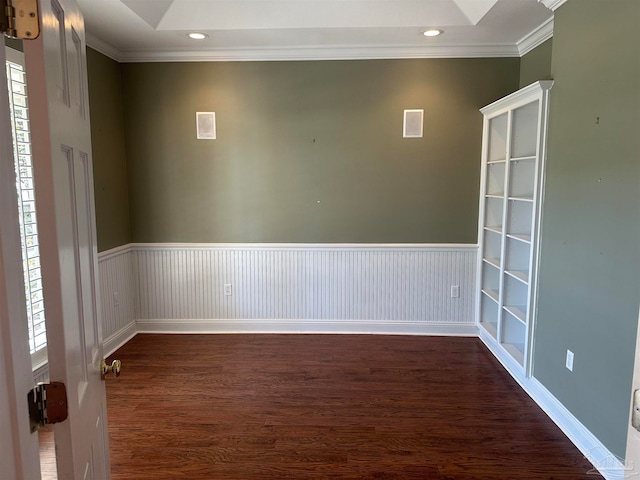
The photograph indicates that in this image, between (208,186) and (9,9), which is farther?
(208,186)

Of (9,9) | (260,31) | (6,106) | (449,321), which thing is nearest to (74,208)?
(6,106)

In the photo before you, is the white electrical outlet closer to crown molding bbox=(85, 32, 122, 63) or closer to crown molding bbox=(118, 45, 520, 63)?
crown molding bbox=(118, 45, 520, 63)

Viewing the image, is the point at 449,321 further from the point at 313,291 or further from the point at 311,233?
the point at 311,233

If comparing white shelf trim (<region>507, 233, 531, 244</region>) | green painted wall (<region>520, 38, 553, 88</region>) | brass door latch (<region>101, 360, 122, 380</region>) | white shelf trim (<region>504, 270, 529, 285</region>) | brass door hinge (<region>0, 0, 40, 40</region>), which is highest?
green painted wall (<region>520, 38, 553, 88</region>)

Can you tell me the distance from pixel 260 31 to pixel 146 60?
1.22m

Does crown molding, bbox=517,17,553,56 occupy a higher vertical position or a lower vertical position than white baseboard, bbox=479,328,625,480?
higher

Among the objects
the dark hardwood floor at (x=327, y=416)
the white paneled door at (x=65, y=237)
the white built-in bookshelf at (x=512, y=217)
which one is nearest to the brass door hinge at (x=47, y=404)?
the white paneled door at (x=65, y=237)

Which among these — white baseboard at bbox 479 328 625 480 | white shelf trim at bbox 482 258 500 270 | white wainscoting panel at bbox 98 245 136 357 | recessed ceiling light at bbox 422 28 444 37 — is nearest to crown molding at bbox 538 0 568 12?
recessed ceiling light at bbox 422 28 444 37

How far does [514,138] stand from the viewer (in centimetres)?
307

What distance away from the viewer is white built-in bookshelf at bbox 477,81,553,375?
106 inches

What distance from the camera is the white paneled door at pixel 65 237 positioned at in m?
0.75

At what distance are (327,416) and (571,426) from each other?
1442 mm

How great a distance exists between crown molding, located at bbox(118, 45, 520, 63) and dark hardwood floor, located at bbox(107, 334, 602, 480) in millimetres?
2601

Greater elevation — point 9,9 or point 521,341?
point 9,9
